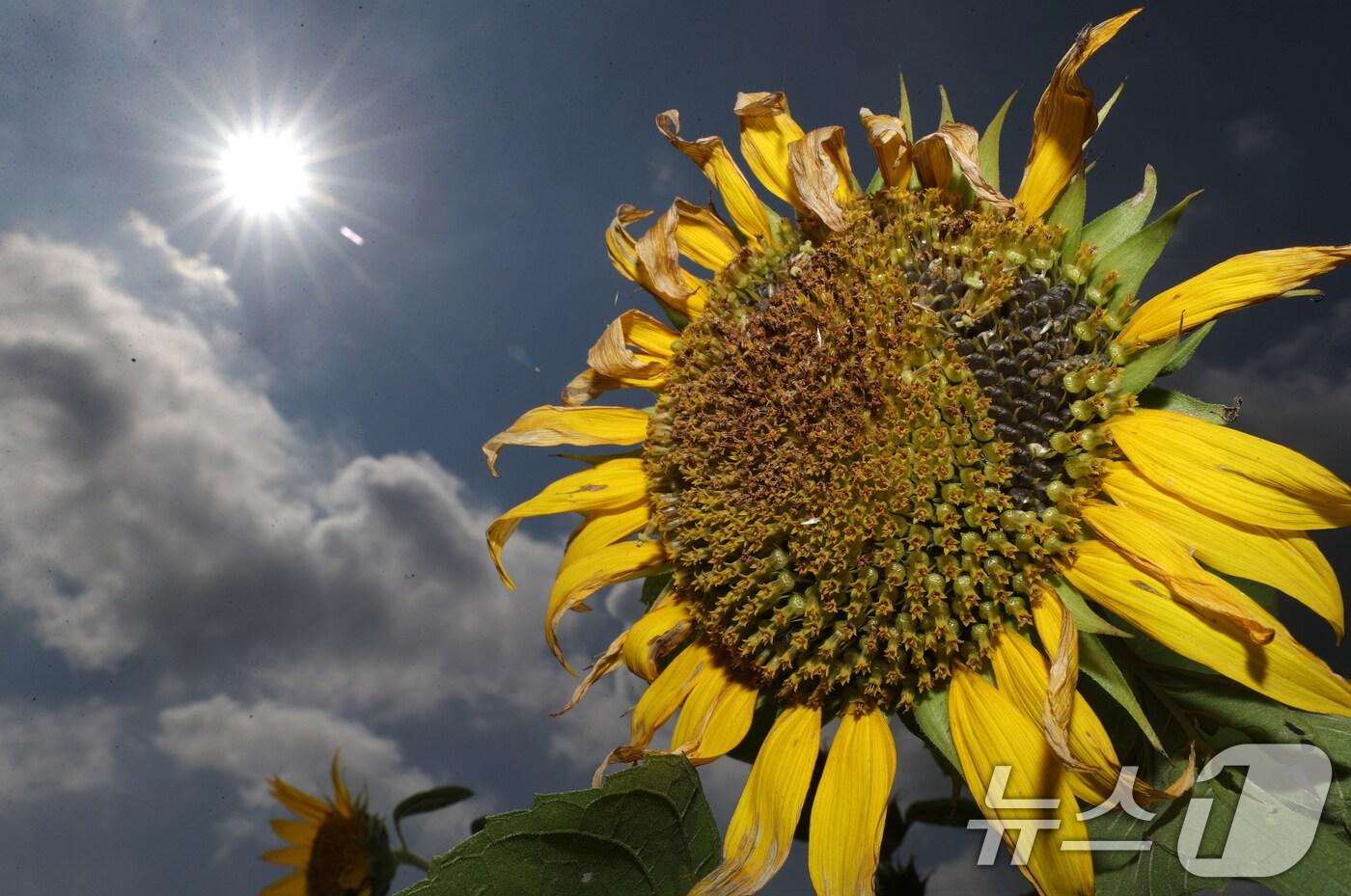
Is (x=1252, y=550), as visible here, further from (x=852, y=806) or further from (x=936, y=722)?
(x=852, y=806)

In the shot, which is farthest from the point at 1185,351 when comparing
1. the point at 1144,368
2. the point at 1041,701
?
the point at 1041,701

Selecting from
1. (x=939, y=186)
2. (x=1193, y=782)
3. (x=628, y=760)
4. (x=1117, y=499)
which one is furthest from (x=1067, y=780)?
(x=939, y=186)

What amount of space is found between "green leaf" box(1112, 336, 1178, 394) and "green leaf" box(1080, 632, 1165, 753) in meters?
0.52

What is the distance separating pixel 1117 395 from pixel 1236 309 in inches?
11.4

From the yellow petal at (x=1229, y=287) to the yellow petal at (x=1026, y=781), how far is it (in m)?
0.84

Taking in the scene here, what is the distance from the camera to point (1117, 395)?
2.20m

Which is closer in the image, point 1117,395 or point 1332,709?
point 1332,709

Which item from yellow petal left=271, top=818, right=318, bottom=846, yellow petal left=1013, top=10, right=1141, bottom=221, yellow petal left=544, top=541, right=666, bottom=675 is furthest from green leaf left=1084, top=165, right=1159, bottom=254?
yellow petal left=271, top=818, right=318, bottom=846

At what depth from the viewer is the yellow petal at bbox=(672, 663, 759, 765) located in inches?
95.7

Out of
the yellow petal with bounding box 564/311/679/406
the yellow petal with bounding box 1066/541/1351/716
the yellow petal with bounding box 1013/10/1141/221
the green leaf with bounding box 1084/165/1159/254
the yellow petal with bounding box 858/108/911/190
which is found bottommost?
the yellow petal with bounding box 1066/541/1351/716

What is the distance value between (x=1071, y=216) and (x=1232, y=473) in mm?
680

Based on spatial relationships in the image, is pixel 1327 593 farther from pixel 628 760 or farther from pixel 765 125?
pixel 765 125

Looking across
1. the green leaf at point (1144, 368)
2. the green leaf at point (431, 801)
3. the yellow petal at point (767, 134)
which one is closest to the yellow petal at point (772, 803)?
the green leaf at point (1144, 368)

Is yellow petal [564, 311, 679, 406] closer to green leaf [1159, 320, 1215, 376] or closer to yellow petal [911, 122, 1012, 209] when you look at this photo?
yellow petal [911, 122, 1012, 209]
